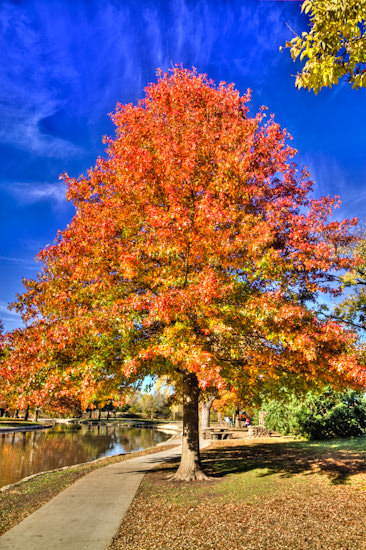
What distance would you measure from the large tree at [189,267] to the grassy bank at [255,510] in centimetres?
172

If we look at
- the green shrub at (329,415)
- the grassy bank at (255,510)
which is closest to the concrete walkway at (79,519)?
the grassy bank at (255,510)

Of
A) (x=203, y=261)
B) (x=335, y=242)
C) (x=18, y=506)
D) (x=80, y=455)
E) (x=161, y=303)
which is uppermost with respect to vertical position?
(x=335, y=242)

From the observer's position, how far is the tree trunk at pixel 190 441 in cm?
1091

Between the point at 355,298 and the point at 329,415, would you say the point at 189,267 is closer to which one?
the point at 355,298

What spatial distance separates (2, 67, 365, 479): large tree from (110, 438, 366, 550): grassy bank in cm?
172

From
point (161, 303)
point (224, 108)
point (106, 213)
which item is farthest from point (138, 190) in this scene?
point (224, 108)

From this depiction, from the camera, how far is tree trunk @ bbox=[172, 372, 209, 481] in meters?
10.9

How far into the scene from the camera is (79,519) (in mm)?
7023

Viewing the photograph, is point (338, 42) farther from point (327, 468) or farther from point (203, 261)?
point (327, 468)

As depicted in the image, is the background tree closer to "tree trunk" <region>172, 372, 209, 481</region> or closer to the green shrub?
"tree trunk" <region>172, 372, 209, 481</region>

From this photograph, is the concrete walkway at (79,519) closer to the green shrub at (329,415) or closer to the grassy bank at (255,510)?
the grassy bank at (255,510)

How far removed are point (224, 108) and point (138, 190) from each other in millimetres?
4527

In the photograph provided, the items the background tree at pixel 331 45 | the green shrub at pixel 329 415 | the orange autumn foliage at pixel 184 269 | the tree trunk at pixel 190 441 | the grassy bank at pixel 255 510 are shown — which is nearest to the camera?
the background tree at pixel 331 45

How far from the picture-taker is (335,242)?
1064 centimetres
